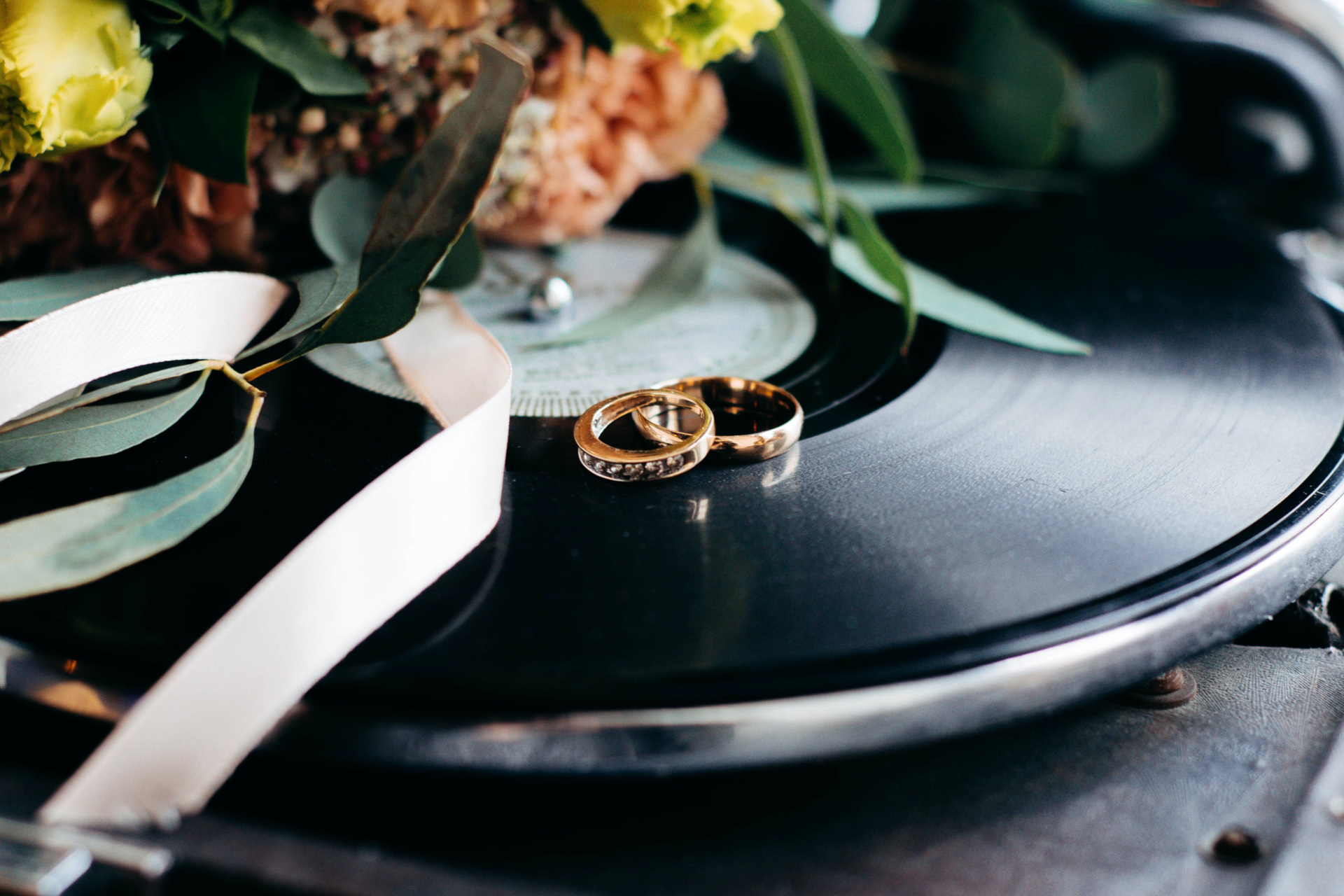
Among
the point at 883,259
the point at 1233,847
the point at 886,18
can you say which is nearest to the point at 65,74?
the point at 883,259

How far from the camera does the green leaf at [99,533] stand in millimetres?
298

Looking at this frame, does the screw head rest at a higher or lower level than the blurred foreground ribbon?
higher

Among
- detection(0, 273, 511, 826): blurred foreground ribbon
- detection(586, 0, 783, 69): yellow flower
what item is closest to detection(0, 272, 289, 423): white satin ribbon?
detection(0, 273, 511, 826): blurred foreground ribbon

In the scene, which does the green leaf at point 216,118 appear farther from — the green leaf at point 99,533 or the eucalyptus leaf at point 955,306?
→ the eucalyptus leaf at point 955,306

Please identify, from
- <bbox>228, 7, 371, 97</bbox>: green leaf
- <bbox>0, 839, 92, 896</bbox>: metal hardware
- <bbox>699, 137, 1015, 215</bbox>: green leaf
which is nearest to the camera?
<bbox>0, 839, 92, 896</bbox>: metal hardware

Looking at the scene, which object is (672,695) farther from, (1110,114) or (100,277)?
(1110,114)

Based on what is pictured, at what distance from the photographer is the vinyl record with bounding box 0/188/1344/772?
27cm

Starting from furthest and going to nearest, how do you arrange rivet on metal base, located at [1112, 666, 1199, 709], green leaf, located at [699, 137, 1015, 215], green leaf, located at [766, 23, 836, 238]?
green leaf, located at [699, 137, 1015, 215] → green leaf, located at [766, 23, 836, 238] → rivet on metal base, located at [1112, 666, 1199, 709]

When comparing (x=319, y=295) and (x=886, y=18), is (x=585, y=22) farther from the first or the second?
(x=886, y=18)

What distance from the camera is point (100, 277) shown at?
0.50m

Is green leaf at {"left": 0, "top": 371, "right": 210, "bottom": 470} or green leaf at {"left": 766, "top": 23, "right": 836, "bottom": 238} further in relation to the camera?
green leaf at {"left": 766, "top": 23, "right": 836, "bottom": 238}

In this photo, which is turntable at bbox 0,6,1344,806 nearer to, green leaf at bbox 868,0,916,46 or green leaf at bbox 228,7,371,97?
green leaf at bbox 228,7,371,97

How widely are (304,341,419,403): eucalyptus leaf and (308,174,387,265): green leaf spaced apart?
43 mm

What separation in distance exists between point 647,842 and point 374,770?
0.08m
